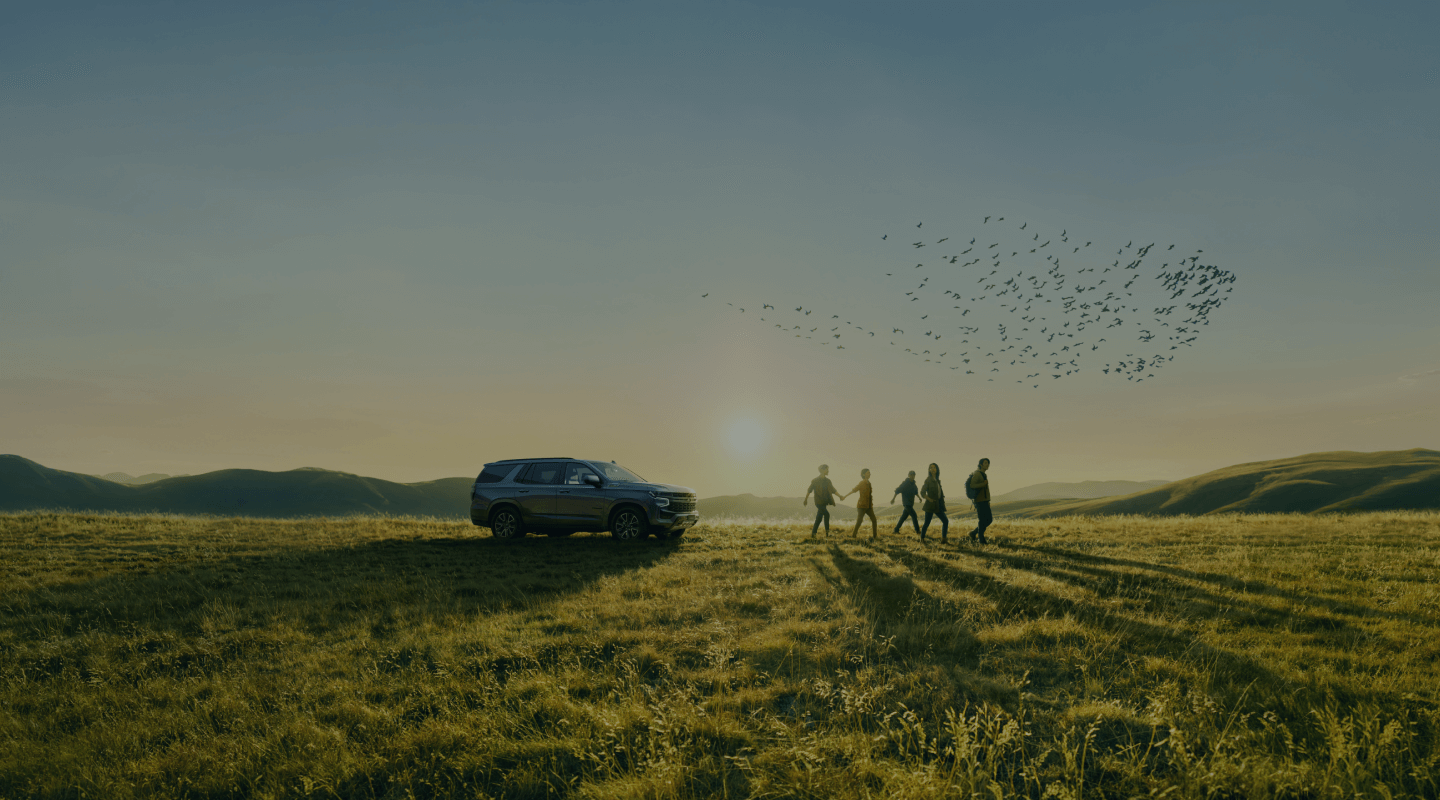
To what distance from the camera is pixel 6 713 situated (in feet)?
17.9

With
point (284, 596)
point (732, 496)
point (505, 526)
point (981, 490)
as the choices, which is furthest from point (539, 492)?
point (732, 496)

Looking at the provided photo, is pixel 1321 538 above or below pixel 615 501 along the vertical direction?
below

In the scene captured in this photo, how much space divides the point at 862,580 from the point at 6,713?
995cm

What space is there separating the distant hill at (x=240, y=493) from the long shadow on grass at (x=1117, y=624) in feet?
474

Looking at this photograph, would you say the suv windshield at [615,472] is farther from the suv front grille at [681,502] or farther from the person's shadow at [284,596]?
the person's shadow at [284,596]

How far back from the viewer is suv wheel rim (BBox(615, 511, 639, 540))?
16672mm

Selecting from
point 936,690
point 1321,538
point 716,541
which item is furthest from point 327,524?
point 1321,538

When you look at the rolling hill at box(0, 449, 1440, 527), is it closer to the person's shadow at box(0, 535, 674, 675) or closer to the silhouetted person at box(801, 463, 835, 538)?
the silhouetted person at box(801, 463, 835, 538)

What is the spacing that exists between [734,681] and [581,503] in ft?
39.4

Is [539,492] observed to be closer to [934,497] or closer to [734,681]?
[934,497]

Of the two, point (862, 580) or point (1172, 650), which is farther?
point (862, 580)

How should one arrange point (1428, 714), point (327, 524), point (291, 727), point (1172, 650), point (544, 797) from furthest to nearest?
point (327, 524)
point (1172, 650)
point (291, 727)
point (1428, 714)
point (544, 797)

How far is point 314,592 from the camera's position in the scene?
33.6ft

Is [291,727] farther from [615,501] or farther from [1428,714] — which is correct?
[615,501]
